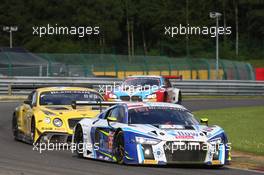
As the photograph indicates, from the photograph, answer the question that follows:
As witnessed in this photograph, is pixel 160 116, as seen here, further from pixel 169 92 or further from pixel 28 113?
pixel 169 92

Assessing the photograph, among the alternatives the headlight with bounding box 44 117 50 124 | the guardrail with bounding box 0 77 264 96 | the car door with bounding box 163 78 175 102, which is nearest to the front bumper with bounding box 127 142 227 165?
the headlight with bounding box 44 117 50 124

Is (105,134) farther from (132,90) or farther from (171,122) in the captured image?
(132,90)

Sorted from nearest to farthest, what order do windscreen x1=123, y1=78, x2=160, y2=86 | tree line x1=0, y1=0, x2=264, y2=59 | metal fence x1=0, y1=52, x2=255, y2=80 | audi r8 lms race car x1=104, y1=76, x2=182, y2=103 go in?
audi r8 lms race car x1=104, y1=76, x2=182, y2=103, windscreen x1=123, y1=78, x2=160, y2=86, metal fence x1=0, y1=52, x2=255, y2=80, tree line x1=0, y1=0, x2=264, y2=59

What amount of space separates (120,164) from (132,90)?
14.7m

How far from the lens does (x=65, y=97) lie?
19438mm

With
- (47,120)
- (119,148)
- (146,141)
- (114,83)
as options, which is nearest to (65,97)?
(47,120)

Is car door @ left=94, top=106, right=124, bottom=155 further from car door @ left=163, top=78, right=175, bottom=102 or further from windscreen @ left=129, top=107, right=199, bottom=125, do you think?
car door @ left=163, top=78, right=175, bottom=102

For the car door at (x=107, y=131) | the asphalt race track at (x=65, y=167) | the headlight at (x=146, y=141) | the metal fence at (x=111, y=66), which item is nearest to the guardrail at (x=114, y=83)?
the metal fence at (x=111, y=66)

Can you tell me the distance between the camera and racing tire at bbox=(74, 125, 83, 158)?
51.5 ft

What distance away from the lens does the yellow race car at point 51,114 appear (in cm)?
1772

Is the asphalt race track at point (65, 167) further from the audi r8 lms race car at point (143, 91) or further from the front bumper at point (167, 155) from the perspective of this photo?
the audi r8 lms race car at point (143, 91)

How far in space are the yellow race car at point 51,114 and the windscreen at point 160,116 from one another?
123 inches

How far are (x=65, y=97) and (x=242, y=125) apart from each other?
19.8ft

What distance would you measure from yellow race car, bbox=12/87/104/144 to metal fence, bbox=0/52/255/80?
24.0 meters
